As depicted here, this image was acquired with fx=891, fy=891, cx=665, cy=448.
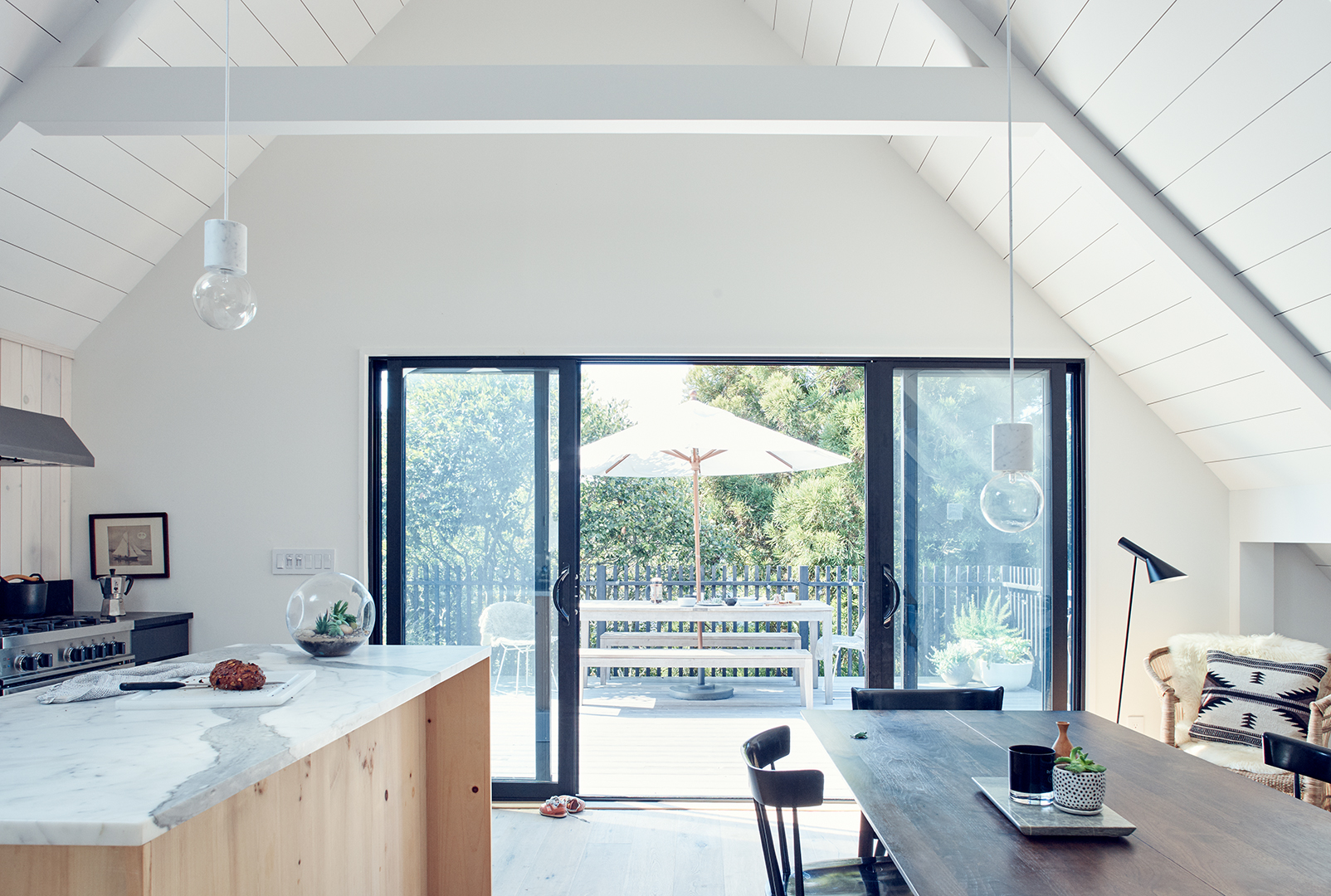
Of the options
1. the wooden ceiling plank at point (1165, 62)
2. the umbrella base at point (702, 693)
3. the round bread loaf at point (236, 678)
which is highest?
the wooden ceiling plank at point (1165, 62)

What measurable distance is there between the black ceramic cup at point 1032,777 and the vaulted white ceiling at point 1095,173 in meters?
1.81

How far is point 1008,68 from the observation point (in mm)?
2715

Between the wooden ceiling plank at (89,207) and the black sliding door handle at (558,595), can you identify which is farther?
the black sliding door handle at (558,595)

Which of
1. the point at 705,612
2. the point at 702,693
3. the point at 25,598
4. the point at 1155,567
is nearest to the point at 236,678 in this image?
the point at 25,598

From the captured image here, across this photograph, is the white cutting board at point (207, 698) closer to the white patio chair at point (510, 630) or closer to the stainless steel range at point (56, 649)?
the stainless steel range at point (56, 649)

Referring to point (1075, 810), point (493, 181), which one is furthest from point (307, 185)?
point (1075, 810)

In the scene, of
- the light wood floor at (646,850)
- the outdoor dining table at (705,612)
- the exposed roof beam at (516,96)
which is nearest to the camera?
the exposed roof beam at (516,96)

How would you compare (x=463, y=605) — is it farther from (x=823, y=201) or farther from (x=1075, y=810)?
(x=1075, y=810)

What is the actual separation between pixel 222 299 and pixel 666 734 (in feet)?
14.0

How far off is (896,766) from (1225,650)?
227cm

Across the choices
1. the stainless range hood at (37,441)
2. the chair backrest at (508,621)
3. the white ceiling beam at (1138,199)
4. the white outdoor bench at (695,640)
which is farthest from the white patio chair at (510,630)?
the white ceiling beam at (1138,199)

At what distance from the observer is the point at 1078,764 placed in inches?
70.6

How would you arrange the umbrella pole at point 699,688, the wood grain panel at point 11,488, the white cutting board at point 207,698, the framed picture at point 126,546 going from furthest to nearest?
the umbrella pole at point 699,688
the framed picture at point 126,546
the wood grain panel at point 11,488
the white cutting board at point 207,698

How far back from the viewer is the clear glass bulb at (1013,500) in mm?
2211
